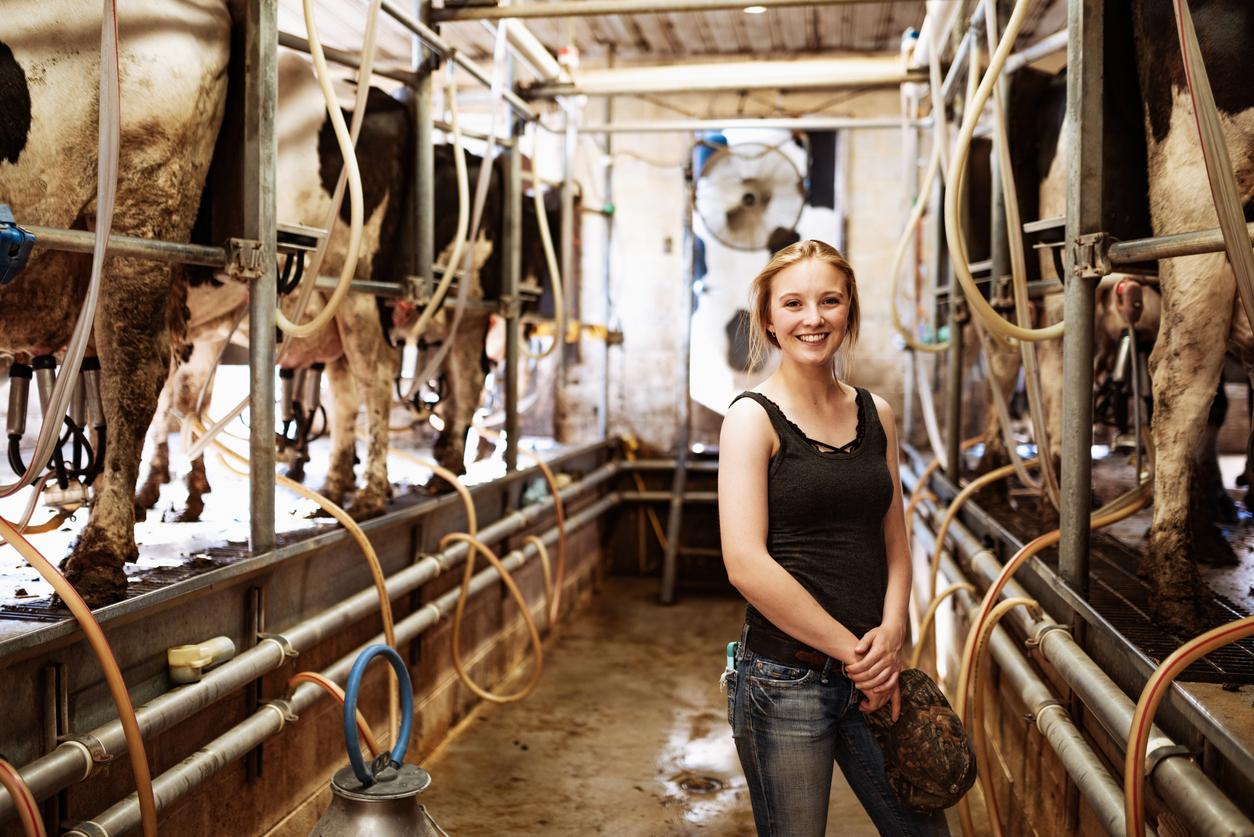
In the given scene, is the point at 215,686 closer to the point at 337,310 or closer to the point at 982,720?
the point at 982,720

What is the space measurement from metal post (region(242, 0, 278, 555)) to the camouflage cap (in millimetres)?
1864

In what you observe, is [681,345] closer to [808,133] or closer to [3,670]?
[808,133]

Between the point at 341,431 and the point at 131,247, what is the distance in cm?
224

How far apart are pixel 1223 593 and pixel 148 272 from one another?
3.09 metres

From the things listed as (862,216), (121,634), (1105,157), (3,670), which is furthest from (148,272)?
(862,216)

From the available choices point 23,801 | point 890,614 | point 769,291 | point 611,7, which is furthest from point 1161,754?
point 611,7

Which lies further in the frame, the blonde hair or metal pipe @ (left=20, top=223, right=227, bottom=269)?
metal pipe @ (left=20, top=223, right=227, bottom=269)

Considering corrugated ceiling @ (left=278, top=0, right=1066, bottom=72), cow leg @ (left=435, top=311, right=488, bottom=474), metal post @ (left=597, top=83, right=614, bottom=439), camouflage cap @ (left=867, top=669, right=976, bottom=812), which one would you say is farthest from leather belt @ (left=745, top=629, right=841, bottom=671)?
corrugated ceiling @ (left=278, top=0, right=1066, bottom=72)

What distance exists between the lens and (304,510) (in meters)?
4.05

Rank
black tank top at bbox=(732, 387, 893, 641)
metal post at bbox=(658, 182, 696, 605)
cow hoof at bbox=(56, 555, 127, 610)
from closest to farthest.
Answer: black tank top at bbox=(732, 387, 893, 641)
cow hoof at bbox=(56, 555, 127, 610)
metal post at bbox=(658, 182, 696, 605)

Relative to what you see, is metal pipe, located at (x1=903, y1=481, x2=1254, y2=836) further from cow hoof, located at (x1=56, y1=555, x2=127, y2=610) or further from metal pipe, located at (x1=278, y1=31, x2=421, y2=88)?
metal pipe, located at (x1=278, y1=31, x2=421, y2=88)

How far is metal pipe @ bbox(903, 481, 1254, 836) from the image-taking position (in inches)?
60.1

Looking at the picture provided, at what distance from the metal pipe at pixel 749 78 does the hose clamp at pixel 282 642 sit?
378 centimetres

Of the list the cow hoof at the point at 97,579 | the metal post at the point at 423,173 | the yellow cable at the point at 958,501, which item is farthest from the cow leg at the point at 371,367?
the yellow cable at the point at 958,501
